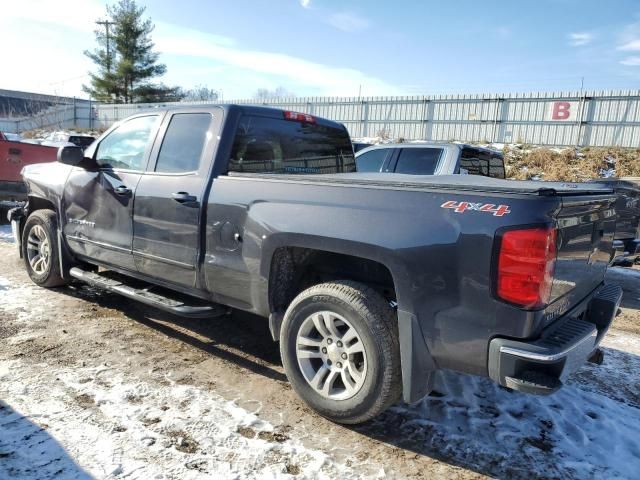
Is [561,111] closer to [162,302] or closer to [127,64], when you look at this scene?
[162,302]

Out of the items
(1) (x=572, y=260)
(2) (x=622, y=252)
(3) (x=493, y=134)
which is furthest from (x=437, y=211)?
(3) (x=493, y=134)

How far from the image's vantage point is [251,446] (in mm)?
2721

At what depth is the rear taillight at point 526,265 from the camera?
225 cm

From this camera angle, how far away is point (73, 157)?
4391mm

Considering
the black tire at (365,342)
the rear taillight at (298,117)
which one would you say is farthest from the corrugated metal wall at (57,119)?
the black tire at (365,342)

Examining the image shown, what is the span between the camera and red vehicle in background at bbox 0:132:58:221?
Answer: 872cm

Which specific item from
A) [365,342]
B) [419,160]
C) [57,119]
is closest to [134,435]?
[365,342]

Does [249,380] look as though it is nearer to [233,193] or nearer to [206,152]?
[233,193]

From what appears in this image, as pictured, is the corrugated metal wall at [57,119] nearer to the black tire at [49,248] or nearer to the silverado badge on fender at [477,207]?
the black tire at [49,248]

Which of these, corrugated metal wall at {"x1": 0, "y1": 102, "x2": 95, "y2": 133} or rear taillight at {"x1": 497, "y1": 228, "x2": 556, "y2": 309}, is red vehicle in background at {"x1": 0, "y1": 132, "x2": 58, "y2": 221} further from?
corrugated metal wall at {"x1": 0, "y1": 102, "x2": 95, "y2": 133}

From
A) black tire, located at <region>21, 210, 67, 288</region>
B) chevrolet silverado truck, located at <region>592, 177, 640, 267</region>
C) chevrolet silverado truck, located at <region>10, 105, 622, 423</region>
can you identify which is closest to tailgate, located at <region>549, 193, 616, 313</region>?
chevrolet silverado truck, located at <region>10, 105, 622, 423</region>

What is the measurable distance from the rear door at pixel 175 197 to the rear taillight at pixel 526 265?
2184 mm

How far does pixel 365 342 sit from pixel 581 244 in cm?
136

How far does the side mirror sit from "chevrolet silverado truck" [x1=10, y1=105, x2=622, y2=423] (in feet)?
0.04
